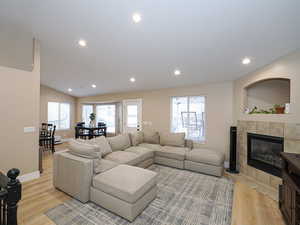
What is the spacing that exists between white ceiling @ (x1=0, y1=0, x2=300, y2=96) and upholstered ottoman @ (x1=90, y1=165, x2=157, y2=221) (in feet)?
8.25

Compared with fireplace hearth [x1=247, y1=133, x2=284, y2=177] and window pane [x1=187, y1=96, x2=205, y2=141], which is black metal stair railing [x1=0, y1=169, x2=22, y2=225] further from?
window pane [x1=187, y1=96, x2=205, y2=141]

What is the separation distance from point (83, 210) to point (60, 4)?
311 centimetres

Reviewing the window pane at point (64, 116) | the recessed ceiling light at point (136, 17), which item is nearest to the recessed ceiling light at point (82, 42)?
the recessed ceiling light at point (136, 17)

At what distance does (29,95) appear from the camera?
2.79 m

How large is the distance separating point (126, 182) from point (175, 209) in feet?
2.91

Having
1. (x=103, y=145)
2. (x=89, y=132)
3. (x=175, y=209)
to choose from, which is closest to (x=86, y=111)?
(x=89, y=132)

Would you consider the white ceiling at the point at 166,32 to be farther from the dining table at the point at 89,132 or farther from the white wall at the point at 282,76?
the dining table at the point at 89,132

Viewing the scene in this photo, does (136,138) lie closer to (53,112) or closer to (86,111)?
(86,111)

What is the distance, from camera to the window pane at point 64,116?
7.05 metres

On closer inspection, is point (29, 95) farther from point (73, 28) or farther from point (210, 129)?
point (210, 129)

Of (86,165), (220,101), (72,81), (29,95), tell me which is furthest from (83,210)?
(72,81)

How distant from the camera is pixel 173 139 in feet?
14.2

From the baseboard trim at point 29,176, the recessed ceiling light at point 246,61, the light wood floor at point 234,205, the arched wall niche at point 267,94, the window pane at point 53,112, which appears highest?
the recessed ceiling light at point 246,61

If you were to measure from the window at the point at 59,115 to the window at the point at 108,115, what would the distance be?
1676mm
